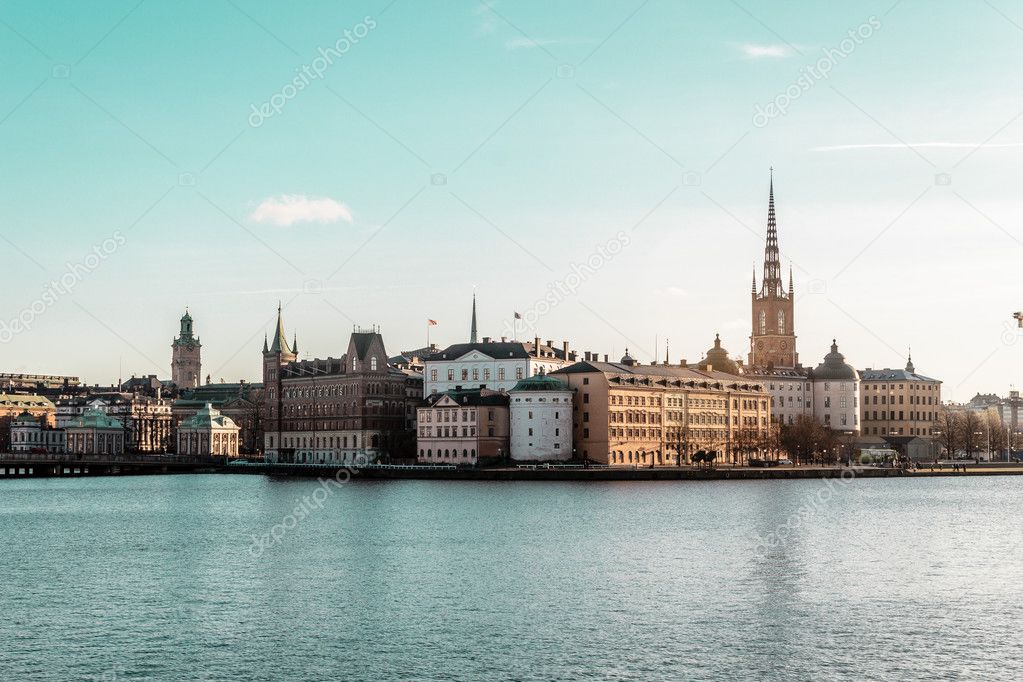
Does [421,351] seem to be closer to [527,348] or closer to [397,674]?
[527,348]

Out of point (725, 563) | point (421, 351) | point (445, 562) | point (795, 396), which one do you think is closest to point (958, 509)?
point (725, 563)

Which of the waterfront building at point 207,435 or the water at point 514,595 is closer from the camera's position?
the water at point 514,595

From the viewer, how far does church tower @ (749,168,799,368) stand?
600ft

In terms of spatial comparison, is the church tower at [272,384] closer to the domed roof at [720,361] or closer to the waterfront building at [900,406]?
the domed roof at [720,361]

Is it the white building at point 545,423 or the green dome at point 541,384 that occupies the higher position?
the green dome at point 541,384

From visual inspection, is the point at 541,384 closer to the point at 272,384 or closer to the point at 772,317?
the point at 272,384

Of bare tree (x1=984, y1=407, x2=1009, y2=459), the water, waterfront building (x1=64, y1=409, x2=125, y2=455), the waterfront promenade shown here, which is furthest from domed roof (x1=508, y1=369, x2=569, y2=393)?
bare tree (x1=984, y1=407, x2=1009, y2=459)

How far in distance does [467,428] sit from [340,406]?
25.2 m

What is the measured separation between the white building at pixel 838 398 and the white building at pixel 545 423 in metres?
52.8

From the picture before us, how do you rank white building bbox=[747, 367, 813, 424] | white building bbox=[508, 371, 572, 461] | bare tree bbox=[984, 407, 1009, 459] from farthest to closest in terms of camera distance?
bare tree bbox=[984, 407, 1009, 459]
white building bbox=[747, 367, 813, 424]
white building bbox=[508, 371, 572, 461]

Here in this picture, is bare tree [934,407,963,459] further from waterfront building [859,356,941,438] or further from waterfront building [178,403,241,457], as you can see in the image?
waterfront building [178,403,241,457]

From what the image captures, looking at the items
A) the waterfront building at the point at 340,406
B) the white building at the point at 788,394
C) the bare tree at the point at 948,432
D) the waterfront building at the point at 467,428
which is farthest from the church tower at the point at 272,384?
the bare tree at the point at 948,432

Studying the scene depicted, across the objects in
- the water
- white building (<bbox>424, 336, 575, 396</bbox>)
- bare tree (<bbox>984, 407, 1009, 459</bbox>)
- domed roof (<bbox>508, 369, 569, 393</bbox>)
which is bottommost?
the water

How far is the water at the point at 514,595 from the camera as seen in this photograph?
30.9m
